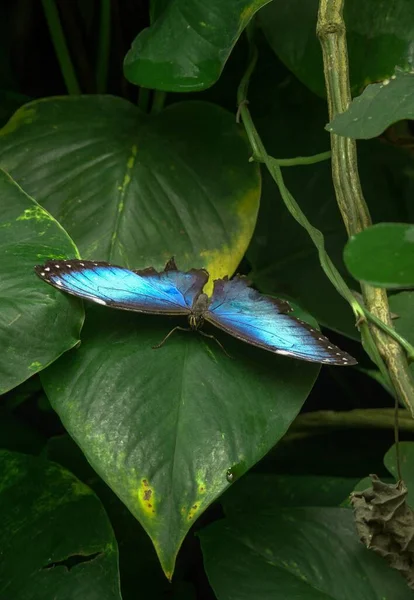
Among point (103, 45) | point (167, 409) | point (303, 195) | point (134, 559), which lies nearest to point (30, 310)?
point (167, 409)

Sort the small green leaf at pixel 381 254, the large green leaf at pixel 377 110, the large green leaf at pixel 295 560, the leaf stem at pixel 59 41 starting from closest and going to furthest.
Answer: the small green leaf at pixel 381 254
the large green leaf at pixel 377 110
the large green leaf at pixel 295 560
the leaf stem at pixel 59 41

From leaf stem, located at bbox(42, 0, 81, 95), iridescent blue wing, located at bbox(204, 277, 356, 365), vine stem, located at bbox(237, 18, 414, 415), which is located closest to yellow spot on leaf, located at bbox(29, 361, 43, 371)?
iridescent blue wing, located at bbox(204, 277, 356, 365)

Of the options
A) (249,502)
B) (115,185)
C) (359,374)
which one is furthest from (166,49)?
(359,374)

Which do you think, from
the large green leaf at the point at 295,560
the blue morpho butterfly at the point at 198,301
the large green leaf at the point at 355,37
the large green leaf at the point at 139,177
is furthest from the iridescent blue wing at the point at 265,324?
the large green leaf at the point at 355,37

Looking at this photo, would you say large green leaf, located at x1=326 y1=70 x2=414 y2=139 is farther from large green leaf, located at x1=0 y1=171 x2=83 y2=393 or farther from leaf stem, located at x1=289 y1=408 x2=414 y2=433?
leaf stem, located at x1=289 y1=408 x2=414 y2=433

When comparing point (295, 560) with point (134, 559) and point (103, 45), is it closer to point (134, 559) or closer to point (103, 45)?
point (134, 559)

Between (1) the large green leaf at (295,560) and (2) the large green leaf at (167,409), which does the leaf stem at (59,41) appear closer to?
(2) the large green leaf at (167,409)
